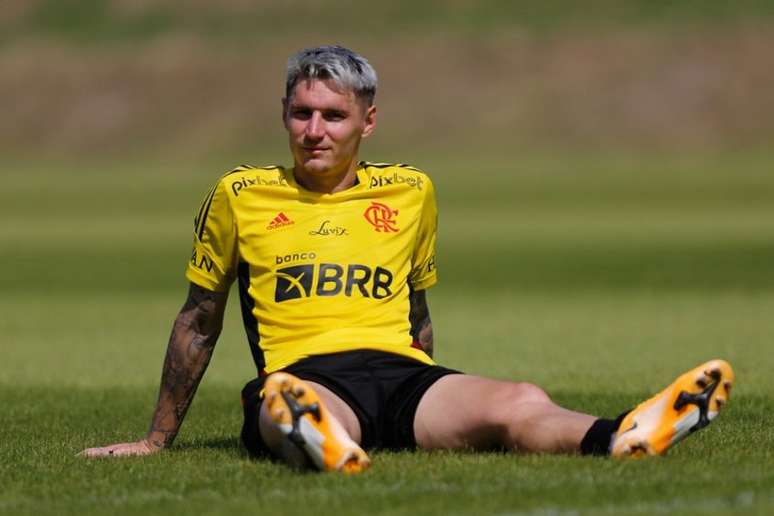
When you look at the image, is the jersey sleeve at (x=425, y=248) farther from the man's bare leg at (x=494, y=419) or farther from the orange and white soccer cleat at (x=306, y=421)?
the orange and white soccer cleat at (x=306, y=421)

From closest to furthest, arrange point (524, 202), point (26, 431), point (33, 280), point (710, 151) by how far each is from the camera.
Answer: point (26, 431), point (33, 280), point (524, 202), point (710, 151)

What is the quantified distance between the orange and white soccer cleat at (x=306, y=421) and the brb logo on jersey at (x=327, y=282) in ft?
3.50

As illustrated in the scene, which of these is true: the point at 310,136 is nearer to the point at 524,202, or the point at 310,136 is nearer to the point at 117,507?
the point at 117,507

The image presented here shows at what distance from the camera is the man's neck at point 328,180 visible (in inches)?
294

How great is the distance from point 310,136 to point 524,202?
1657 inches

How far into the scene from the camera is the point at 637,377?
38.7 ft

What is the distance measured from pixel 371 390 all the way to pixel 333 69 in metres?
1.33

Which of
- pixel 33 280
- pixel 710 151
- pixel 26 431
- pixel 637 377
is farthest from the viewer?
pixel 710 151

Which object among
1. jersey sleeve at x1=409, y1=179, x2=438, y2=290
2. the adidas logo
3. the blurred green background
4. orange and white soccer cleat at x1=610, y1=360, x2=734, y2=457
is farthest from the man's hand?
the blurred green background

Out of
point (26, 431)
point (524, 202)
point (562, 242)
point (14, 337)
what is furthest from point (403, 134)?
point (26, 431)

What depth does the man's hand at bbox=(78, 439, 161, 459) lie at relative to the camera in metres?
7.24

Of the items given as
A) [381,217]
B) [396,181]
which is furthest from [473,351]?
[381,217]

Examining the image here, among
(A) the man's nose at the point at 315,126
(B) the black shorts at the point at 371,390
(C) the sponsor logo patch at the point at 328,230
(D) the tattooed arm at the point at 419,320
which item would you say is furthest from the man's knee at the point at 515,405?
(A) the man's nose at the point at 315,126

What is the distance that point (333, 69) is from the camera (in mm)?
7188
